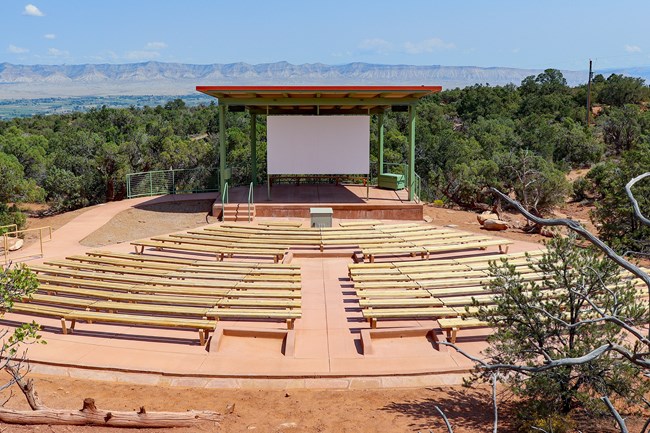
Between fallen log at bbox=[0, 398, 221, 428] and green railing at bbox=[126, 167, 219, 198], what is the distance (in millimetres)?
17804

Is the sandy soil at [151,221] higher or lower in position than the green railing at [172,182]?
lower

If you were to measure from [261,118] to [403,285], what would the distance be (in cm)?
3120

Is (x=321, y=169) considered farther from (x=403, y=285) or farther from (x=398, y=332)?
(x=398, y=332)

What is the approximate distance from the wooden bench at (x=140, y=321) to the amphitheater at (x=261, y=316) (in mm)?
22

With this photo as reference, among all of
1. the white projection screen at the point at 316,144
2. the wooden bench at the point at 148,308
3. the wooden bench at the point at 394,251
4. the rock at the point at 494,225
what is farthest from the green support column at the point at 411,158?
the wooden bench at the point at 148,308

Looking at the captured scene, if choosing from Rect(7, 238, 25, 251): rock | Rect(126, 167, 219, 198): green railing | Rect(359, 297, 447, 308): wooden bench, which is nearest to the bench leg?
Rect(359, 297, 447, 308): wooden bench

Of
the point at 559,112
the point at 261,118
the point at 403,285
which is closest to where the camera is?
the point at 403,285

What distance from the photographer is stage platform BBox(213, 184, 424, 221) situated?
65.7 feet

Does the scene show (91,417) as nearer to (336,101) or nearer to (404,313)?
(404,313)

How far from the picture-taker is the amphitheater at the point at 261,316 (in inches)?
342

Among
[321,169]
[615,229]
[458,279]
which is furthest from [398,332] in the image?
[321,169]

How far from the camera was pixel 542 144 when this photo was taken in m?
34.5

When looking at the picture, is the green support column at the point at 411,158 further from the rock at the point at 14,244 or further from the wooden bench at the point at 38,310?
the wooden bench at the point at 38,310

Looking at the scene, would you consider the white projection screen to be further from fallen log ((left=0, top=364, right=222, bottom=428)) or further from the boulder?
fallen log ((left=0, top=364, right=222, bottom=428))
